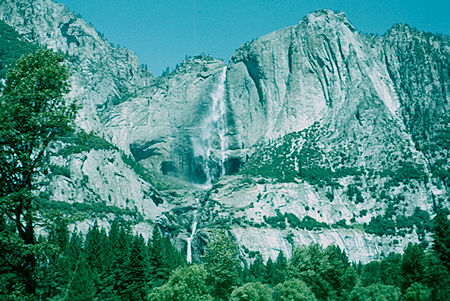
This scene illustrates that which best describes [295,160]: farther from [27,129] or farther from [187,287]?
[27,129]

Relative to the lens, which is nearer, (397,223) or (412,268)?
(412,268)

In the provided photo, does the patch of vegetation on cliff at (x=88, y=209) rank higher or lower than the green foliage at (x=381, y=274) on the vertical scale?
higher

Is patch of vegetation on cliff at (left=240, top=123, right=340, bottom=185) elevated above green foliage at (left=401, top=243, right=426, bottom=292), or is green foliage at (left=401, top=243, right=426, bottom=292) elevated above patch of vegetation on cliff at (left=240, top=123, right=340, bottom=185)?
patch of vegetation on cliff at (left=240, top=123, right=340, bottom=185)

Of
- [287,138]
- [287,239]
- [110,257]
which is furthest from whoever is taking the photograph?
[287,138]

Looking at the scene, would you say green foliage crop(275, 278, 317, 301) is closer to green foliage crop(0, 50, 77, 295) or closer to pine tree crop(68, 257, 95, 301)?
pine tree crop(68, 257, 95, 301)

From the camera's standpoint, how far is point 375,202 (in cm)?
16062

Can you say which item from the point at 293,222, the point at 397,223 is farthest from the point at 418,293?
the point at 397,223

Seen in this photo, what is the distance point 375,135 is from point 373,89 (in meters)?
26.2

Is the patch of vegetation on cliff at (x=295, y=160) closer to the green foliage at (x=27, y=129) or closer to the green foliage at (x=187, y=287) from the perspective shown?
the green foliage at (x=187, y=287)

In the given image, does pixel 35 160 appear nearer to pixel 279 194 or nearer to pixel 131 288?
pixel 131 288

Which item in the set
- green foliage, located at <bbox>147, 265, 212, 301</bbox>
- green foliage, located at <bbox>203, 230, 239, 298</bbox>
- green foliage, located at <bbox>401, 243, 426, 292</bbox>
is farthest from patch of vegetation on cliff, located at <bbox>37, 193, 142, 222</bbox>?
green foliage, located at <bbox>401, 243, 426, 292</bbox>

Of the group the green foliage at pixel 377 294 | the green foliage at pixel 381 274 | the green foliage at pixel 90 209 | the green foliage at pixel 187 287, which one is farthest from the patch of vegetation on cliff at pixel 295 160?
the green foliage at pixel 187 287

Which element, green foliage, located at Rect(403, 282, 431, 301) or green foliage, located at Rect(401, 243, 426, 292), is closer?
green foliage, located at Rect(403, 282, 431, 301)

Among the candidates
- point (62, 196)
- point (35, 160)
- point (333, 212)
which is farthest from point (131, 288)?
point (333, 212)
